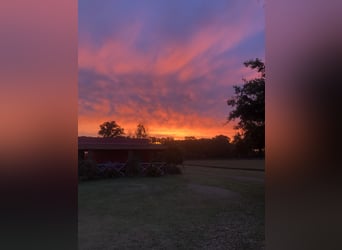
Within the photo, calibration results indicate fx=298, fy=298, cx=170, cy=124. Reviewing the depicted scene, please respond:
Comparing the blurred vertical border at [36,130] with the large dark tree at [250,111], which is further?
the large dark tree at [250,111]

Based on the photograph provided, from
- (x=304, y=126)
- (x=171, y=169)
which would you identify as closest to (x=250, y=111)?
(x=171, y=169)

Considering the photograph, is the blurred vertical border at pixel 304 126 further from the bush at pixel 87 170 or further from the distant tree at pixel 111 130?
the distant tree at pixel 111 130

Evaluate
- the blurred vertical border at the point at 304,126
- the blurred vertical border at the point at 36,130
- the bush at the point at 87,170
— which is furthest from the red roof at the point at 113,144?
the blurred vertical border at the point at 304,126

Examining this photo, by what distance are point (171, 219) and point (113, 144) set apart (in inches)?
399

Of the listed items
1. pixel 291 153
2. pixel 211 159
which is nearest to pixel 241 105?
pixel 291 153

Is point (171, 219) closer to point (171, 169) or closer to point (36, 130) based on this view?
point (36, 130)

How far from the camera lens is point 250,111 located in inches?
332

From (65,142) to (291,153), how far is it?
77 cm

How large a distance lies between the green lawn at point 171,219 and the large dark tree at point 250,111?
5.27ft

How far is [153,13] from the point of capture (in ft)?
12.3

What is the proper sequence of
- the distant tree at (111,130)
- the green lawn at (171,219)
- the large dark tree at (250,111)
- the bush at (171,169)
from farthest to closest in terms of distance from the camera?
1. the distant tree at (111,130)
2. the bush at (171,169)
3. the large dark tree at (250,111)
4. the green lawn at (171,219)

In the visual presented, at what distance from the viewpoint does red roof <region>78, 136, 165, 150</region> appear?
1448cm

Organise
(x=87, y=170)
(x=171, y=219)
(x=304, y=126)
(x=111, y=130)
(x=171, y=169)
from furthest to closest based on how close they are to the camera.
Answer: (x=111, y=130), (x=171, y=169), (x=87, y=170), (x=171, y=219), (x=304, y=126)

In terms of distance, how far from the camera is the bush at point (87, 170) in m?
12.3
